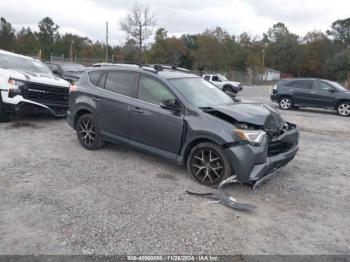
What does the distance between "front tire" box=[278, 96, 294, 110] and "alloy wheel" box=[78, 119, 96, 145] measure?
1253 cm

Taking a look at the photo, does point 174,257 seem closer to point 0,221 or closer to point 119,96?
point 0,221

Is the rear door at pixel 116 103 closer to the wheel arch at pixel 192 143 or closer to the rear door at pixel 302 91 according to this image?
the wheel arch at pixel 192 143

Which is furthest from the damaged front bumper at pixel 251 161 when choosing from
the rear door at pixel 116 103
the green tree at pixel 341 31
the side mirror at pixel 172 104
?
the green tree at pixel 341 31

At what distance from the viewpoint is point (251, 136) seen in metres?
5.07

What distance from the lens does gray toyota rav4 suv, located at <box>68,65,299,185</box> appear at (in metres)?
5.15

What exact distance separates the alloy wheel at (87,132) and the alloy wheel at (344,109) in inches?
504

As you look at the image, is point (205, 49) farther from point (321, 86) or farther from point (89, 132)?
point (89, 132)

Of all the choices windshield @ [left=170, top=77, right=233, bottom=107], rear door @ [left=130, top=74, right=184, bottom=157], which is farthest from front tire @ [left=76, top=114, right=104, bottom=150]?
windshield @ [left=170, top=77, right=233, bottom=107]

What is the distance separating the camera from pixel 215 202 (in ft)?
16.0

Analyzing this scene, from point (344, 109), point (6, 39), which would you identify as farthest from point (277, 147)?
point (6, 39)

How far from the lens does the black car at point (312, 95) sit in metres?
16.0

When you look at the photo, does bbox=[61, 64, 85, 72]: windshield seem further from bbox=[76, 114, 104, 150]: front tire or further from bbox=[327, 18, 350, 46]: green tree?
bbox=[327, 18, 350, 46]: green tree

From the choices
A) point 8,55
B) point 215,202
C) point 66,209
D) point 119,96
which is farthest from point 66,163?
point 8,55

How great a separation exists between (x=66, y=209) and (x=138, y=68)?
3025mm
